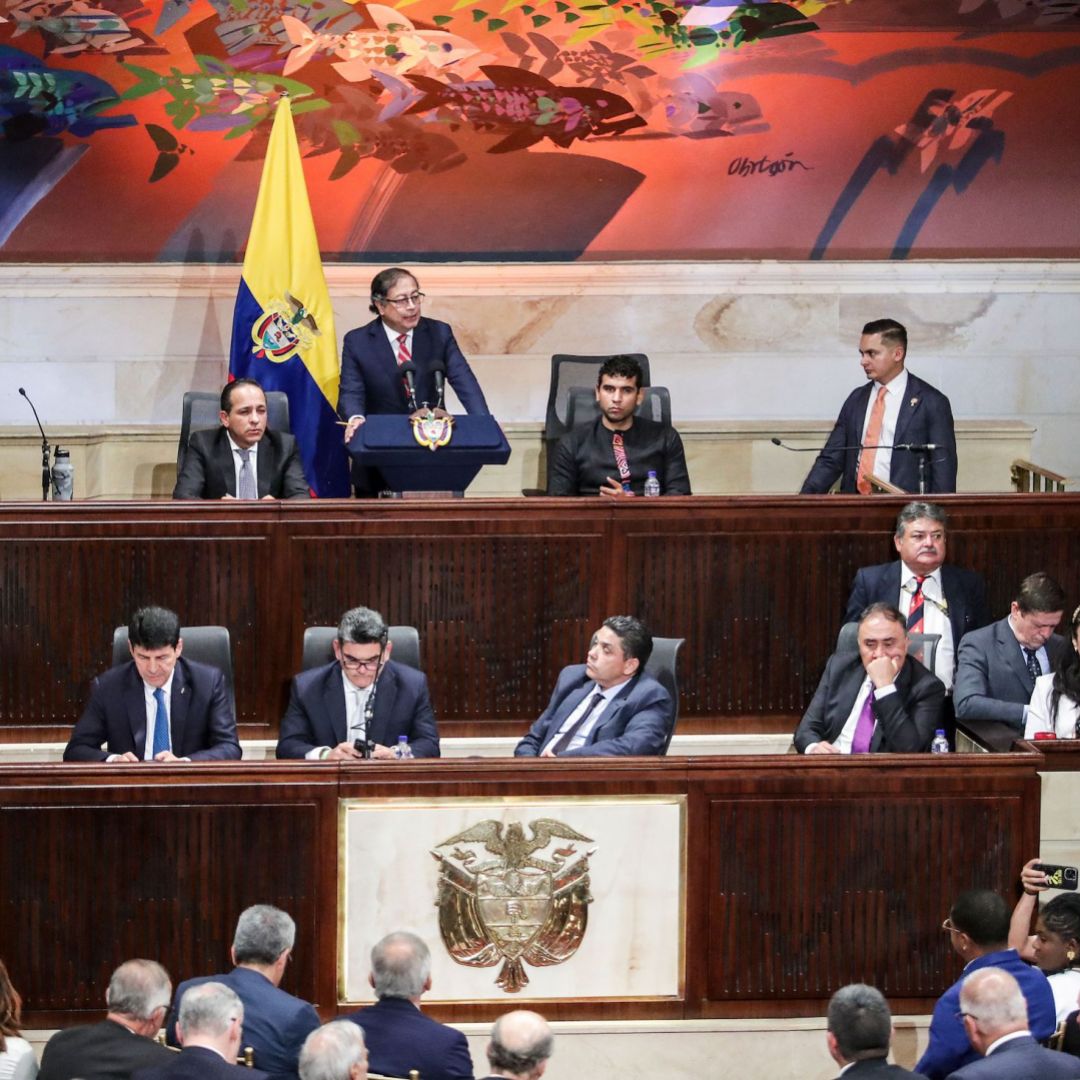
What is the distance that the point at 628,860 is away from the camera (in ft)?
18.7

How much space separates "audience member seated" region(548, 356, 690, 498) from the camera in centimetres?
779

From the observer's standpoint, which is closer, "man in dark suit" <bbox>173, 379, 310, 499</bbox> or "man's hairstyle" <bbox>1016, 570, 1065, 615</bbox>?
"man's hairstyle" <bbox>1016, 570, 1065, 615</bbox>

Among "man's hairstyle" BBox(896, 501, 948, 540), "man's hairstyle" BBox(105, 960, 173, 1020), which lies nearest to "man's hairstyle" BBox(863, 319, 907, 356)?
"man's hairstyle" BBox(896, 501, 948, 540)

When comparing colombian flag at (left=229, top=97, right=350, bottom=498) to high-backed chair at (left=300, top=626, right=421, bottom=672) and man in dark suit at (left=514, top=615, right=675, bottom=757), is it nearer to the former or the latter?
high-backed chair at (left=300, top=626, right=421, bottom=672)

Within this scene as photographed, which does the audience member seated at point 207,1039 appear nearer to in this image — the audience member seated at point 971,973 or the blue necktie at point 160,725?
the audience member seated at point 971,973

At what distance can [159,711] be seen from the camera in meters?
6.29

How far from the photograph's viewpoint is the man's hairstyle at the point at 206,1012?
445 centimetres

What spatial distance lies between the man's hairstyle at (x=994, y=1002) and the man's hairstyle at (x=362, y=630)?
2.21 metres

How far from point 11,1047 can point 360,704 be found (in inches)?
75.5

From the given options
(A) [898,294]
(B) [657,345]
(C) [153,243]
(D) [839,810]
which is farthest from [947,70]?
(D) [839,810]

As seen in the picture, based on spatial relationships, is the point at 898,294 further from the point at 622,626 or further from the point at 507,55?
the point at 622,626

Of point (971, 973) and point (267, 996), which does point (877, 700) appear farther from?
point (267, 996)

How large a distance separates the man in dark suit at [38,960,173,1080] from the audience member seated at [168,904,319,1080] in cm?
9

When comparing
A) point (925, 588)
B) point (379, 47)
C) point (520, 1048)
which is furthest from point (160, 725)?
point (379, 47)
